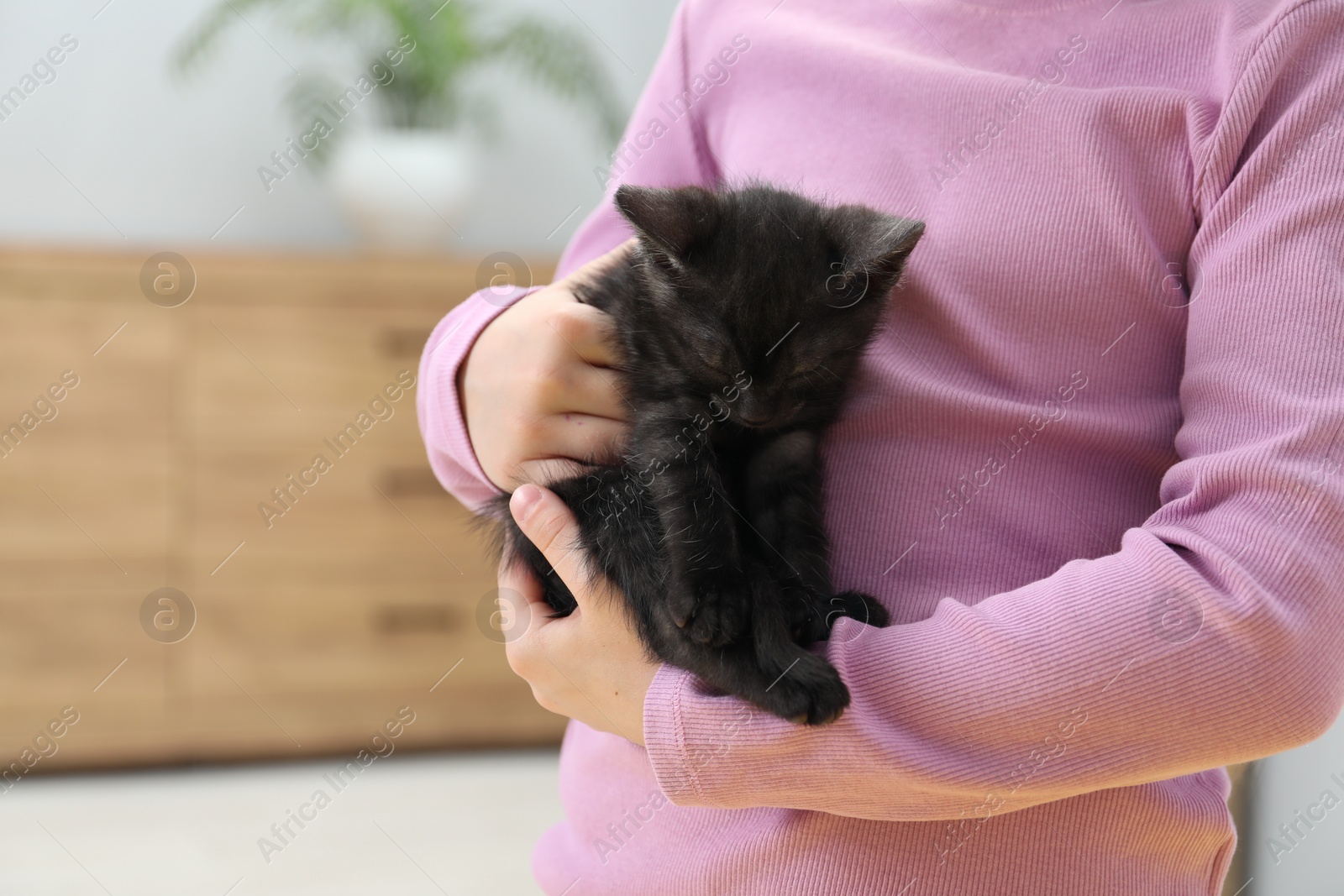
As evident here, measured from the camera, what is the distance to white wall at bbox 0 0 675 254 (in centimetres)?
292

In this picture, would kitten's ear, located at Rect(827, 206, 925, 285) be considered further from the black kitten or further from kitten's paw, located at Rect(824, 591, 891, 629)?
kitten's paw, located at Rect(824, 591, 891, 629)

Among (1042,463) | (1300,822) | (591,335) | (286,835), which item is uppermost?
(591,335)

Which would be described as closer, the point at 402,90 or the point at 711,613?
the point at 711,613

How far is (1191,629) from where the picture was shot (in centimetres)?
74

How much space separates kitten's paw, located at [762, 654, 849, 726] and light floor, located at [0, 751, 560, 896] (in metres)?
1.60

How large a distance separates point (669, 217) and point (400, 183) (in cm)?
213

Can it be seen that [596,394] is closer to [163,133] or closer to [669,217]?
[669,217]

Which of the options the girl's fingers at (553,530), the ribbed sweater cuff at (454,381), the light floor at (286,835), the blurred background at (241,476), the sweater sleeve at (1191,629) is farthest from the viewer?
the blurred background at (241,476)

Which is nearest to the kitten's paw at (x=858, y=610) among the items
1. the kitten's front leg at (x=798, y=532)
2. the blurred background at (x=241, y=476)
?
the kitten's front leg at (x=798, y=532)

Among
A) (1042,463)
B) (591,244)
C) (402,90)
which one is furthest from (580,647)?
(402,90)

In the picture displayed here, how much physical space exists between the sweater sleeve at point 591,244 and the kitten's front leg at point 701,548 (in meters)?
0.29

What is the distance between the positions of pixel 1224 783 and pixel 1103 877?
0.19m

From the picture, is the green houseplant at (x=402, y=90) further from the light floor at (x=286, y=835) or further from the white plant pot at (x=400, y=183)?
the light floor at (x=286, y=835)

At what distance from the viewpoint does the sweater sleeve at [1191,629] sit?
73 centimetres
